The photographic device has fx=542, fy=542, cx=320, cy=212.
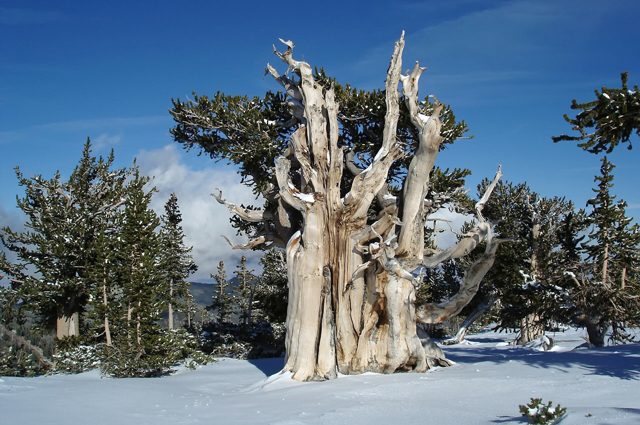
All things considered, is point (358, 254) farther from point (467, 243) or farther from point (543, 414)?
point (543, 414)

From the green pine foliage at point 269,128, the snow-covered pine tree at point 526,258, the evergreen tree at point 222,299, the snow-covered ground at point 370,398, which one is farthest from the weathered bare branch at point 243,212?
the evergreen tree at point 222,299

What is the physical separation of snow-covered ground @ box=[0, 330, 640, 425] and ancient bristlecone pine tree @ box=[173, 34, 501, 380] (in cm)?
101

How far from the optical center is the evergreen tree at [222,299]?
1563 inches

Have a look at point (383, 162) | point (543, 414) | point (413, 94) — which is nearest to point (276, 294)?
point (383, 162)

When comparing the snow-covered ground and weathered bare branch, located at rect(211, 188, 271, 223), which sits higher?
weathered bare branch, located at rect(211, 188, 271, 223)

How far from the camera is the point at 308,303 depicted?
1198 centimetres

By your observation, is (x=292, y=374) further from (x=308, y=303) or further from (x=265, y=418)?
(x=265, y=418)

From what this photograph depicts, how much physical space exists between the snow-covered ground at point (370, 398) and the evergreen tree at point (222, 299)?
28468 mm

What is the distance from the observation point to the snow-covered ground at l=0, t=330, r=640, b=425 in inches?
258

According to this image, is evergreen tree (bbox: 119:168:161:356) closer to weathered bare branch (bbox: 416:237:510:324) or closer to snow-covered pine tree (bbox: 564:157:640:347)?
weathered bare branch (bbox: 416:237:510:324)

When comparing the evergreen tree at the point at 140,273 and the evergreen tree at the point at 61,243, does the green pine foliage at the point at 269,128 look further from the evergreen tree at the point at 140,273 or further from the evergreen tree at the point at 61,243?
the evergreen tree at the point at 61,243

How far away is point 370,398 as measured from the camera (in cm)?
820

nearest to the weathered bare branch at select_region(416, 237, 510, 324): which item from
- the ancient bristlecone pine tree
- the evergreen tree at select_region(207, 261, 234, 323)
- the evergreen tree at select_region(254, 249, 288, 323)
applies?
the ancient bristlecone pine tree

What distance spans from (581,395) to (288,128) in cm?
1096
